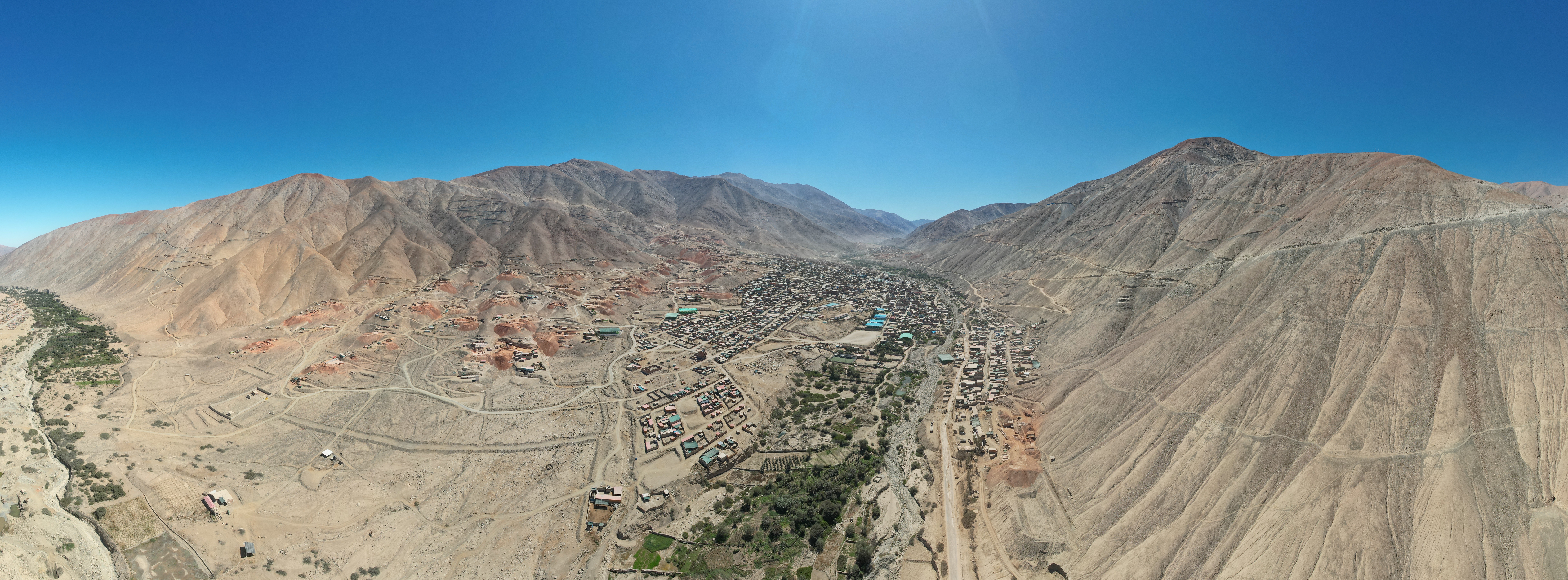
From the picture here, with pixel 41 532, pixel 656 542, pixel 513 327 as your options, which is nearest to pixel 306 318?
pixel 513 327

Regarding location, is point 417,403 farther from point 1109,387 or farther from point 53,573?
point 1109,387

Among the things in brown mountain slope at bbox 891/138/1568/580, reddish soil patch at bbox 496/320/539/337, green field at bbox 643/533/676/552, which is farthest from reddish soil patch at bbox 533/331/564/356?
brown mountain slope at bbox 891/138/1568/580

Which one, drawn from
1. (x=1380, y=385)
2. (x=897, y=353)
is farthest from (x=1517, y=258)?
(x=897, y=353)

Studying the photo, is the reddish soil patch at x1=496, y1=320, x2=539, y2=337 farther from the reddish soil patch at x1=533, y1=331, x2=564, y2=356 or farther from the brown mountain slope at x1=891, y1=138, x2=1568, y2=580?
the brown mountain slope at x1=891, y1=138, x2=1568, y2=580

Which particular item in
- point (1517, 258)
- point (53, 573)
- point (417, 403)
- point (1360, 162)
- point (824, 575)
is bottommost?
point (824, 575)

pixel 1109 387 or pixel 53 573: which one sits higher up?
pixel 1109 387

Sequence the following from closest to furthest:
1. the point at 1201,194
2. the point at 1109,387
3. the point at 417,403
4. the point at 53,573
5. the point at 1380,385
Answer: the point at 53,573 → the point at 1380,385 → the point at 1109,387 → the point at 417,403 → the point at 1201,194
